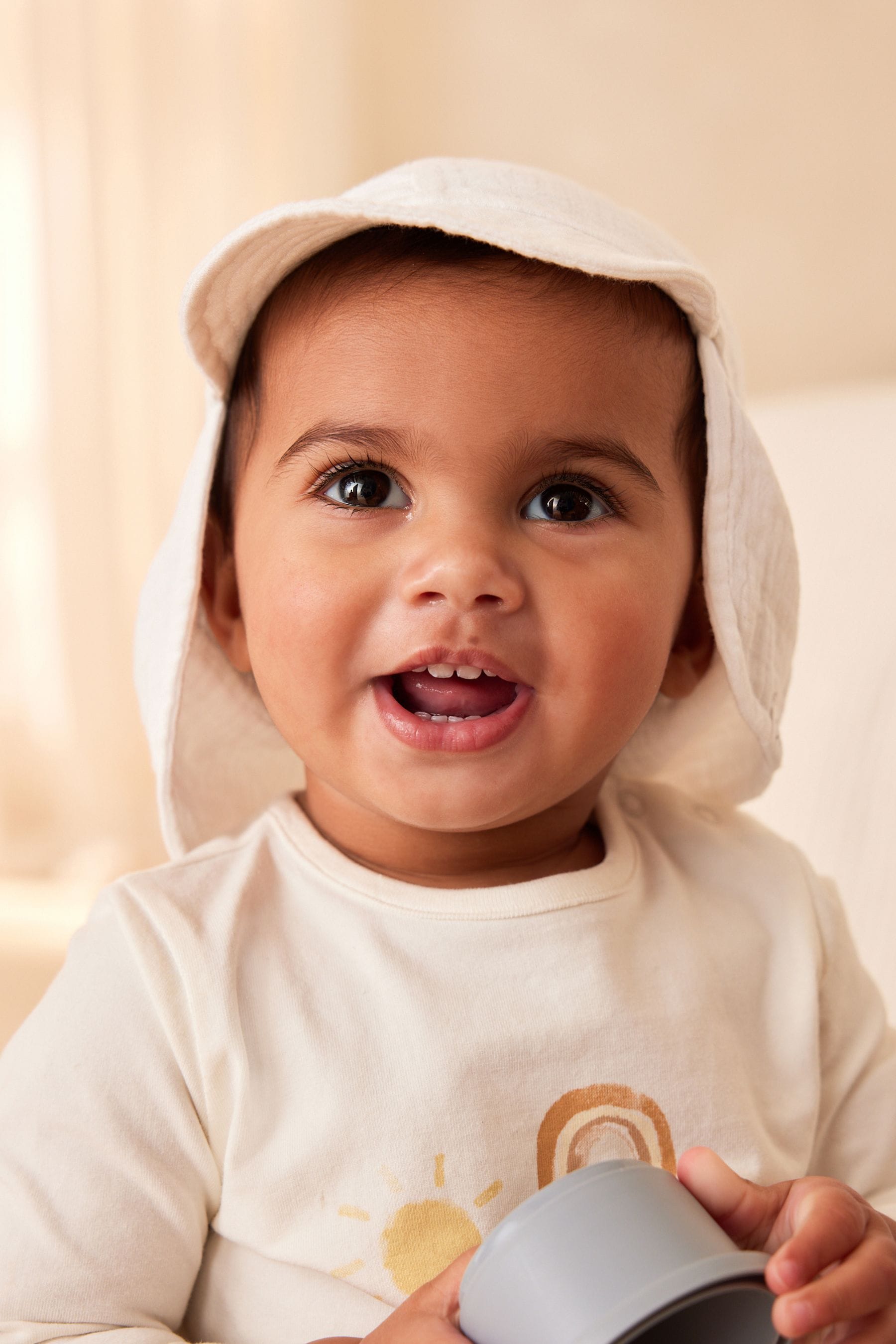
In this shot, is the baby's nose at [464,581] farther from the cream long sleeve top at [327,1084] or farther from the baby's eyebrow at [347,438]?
the cream long sleeve top at [327,1084]

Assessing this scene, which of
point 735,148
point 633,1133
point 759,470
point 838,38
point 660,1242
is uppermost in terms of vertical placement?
point 838,38

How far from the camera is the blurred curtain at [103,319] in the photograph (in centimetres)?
191

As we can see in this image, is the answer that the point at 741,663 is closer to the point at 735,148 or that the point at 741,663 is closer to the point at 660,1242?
the point at 660,1242

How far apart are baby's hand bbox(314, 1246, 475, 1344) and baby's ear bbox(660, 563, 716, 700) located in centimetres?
45

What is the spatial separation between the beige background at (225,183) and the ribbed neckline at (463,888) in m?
1.13

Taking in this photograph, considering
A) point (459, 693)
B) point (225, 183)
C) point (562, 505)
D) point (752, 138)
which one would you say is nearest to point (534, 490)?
point (562, 505)

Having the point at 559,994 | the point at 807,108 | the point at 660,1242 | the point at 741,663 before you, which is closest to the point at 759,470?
the point at 741,663

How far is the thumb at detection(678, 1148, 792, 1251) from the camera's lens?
56 centimetres

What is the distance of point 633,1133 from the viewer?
724 mm

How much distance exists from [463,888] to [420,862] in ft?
0.11

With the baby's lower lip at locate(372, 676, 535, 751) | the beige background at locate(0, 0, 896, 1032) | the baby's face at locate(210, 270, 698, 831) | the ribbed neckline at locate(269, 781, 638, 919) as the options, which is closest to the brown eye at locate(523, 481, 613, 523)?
the baby's face at locate(210, 270, 698, 831)

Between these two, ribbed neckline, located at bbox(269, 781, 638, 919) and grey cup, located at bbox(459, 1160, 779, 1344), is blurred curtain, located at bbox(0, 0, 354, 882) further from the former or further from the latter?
grey cup, located at bbox(459, 1160, 779, 1344)

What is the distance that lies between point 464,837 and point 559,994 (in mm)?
112

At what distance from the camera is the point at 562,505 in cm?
73
